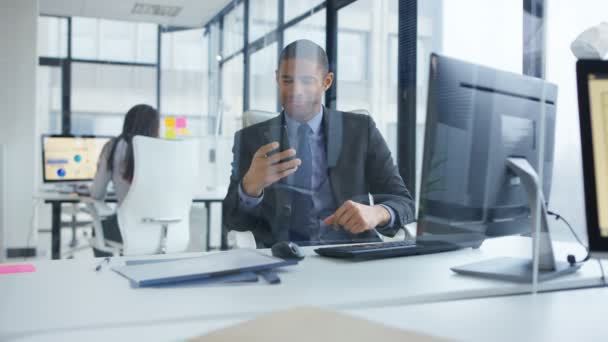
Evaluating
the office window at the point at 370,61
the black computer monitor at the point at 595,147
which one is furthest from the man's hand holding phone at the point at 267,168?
the black computer monitor at the point at 595,147

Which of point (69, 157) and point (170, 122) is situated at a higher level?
point (170, 122)

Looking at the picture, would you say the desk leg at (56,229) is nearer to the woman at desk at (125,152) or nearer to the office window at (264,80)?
the woman at desk at (125,152)

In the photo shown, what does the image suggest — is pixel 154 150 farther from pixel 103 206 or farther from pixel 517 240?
pixel 517 240

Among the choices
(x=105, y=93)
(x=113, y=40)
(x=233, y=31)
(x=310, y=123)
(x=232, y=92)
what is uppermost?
(x=113, y=40)

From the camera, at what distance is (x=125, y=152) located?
133 inches

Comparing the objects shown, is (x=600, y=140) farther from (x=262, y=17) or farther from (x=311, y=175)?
(x=262, y=17)

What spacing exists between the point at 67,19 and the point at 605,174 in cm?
519

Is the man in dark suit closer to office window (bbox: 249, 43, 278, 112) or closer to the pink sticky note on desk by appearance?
office window (bbox: 249, 43, 278, 112)

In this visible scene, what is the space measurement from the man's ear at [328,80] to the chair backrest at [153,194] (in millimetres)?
1344

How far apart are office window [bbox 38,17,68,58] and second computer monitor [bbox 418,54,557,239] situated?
490 centimetres

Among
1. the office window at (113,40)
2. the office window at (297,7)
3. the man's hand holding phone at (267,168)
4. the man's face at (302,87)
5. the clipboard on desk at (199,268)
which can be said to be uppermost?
the office window at (113,40)

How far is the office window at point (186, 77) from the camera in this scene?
15.0ft

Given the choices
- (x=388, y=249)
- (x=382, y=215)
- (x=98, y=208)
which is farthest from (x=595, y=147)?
(x=98, y=208)

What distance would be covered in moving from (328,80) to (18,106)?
4.13 metres
